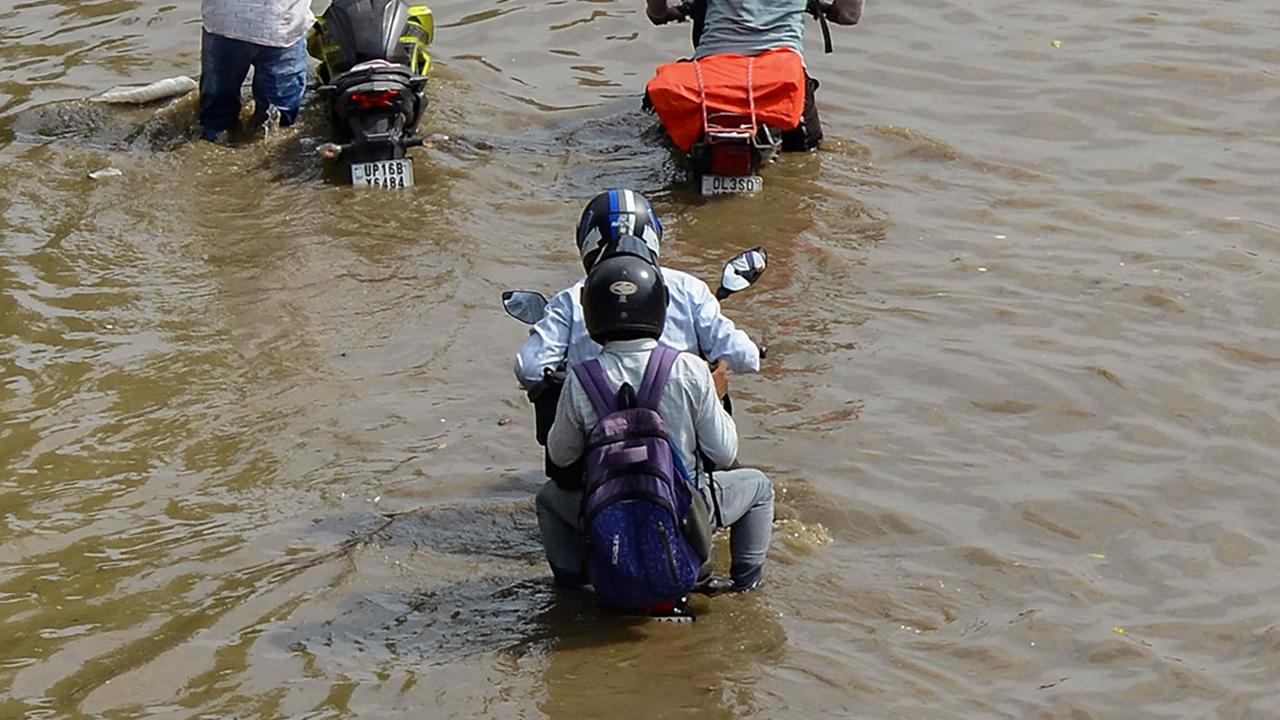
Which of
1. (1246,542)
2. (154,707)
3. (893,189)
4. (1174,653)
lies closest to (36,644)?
(154,707)

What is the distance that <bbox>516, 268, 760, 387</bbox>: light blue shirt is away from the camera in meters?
5.91

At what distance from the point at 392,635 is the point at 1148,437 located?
10.4 feet

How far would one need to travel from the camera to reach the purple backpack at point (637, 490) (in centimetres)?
549

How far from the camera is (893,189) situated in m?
9.87

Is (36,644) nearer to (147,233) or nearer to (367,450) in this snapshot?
(367,450)

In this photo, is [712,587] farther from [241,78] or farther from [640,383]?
[241,78]

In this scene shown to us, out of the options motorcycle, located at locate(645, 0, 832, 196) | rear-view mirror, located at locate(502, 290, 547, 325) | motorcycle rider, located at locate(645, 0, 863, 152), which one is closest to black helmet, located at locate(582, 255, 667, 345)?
rear-view mirror, located at locate(502, 290, 547, 325)

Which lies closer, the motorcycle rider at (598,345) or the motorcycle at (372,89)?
the motorcycle rider at (598,345)

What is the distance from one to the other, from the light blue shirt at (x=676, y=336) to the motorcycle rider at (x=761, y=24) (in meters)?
4.31

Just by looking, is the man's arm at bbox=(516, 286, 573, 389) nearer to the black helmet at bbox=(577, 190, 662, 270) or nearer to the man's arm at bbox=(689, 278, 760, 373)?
the black helmet at bbox=(577, 190, 662, 270)

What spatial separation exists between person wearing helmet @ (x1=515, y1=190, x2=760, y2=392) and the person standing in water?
4.97 metres

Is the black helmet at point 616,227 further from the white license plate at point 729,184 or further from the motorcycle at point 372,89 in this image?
the motorcycle at point 372,89

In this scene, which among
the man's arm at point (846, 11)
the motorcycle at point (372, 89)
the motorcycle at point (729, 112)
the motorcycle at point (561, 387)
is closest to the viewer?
the motorcycle at point (561, 387)

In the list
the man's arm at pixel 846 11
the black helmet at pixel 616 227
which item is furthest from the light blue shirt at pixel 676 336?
the man's arm at pixel 846 11
